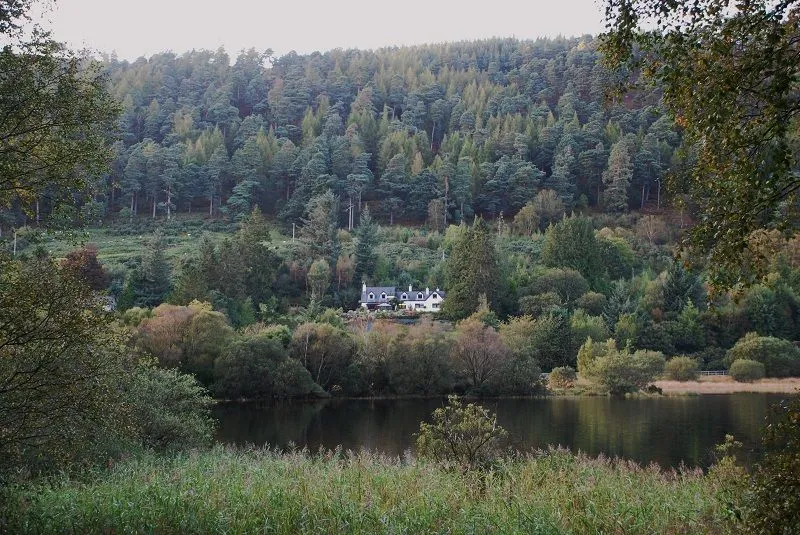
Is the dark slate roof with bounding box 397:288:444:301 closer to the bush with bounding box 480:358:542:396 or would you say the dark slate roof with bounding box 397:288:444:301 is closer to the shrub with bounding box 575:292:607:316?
the shrub with bounding box 575:292:607:316

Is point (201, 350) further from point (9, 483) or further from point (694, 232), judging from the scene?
point (694, 232)

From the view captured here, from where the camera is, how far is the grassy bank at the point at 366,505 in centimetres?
730

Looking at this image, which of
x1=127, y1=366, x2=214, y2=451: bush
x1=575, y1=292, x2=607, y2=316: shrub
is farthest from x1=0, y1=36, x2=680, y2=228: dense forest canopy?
x1=127, y1=366, x2=214, y2=451: bush

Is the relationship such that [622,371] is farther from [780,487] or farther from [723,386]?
[780,487]

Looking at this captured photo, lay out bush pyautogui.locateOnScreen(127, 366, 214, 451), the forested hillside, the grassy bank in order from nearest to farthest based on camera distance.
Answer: the grassy bank, bush pyautogui.locateOnScreen(127, 366, 214, 451), the forested hillside

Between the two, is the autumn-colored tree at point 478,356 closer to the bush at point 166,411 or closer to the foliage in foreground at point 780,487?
the bush at point 166,411

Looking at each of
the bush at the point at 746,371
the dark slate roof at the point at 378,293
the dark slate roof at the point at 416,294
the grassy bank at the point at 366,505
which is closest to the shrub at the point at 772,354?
the bush at the point at 746,371

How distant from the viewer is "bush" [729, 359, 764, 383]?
48.6 m

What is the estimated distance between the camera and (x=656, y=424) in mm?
31828

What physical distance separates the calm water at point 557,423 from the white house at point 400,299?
22159 millimetres

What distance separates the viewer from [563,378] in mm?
47062

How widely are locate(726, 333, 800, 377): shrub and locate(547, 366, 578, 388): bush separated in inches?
522

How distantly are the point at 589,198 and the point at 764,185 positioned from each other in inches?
3915

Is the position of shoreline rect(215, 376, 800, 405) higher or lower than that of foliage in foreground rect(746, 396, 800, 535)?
lower
